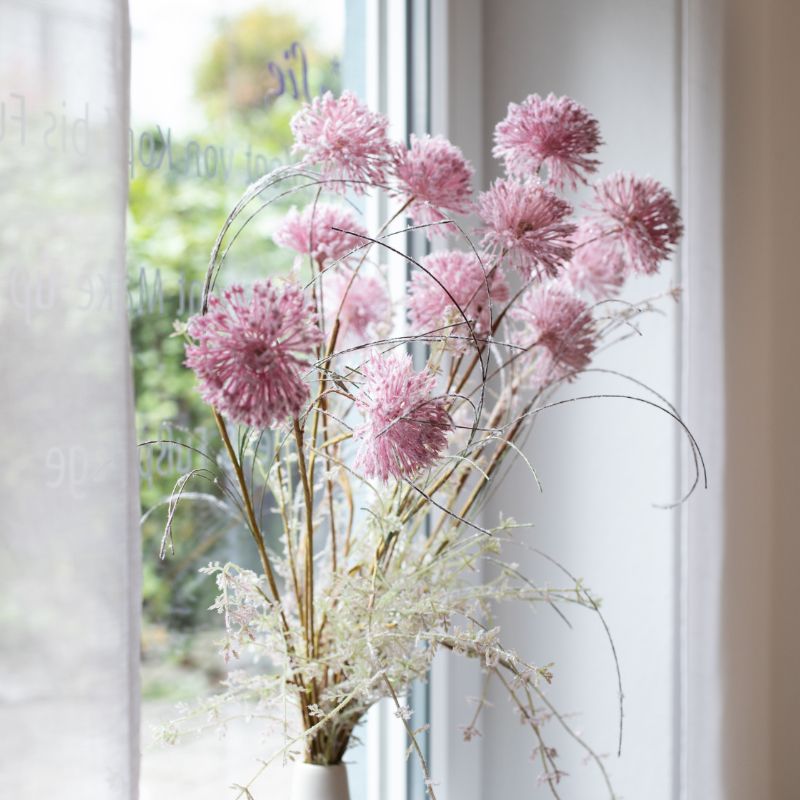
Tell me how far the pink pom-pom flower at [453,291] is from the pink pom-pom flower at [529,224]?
0.03 meters

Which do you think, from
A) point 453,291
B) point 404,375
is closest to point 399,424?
point 404,375

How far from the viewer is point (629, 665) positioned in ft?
4.26

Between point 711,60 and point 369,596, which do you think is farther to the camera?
point 711,60

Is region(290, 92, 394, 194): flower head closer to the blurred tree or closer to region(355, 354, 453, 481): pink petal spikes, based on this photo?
region(355, 354, 453, 481): pink petal spikes

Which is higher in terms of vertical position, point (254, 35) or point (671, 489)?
point (254, 35)

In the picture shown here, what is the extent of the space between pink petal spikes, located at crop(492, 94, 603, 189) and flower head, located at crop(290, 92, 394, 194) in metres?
0.12

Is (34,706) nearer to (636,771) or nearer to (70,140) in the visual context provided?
(70,140)

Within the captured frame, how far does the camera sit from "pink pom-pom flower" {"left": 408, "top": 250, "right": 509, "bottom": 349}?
33.3 inches

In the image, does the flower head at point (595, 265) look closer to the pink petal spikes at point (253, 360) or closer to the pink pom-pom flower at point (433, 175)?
the pink pom-pom flower at point (433, 175)

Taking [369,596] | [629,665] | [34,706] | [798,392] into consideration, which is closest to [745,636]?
[629,665]

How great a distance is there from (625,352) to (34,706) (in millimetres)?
912

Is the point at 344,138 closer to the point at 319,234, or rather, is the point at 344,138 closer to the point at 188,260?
the point at 319,234

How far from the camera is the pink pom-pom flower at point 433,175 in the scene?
81cm

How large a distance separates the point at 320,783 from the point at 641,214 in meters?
0.58
